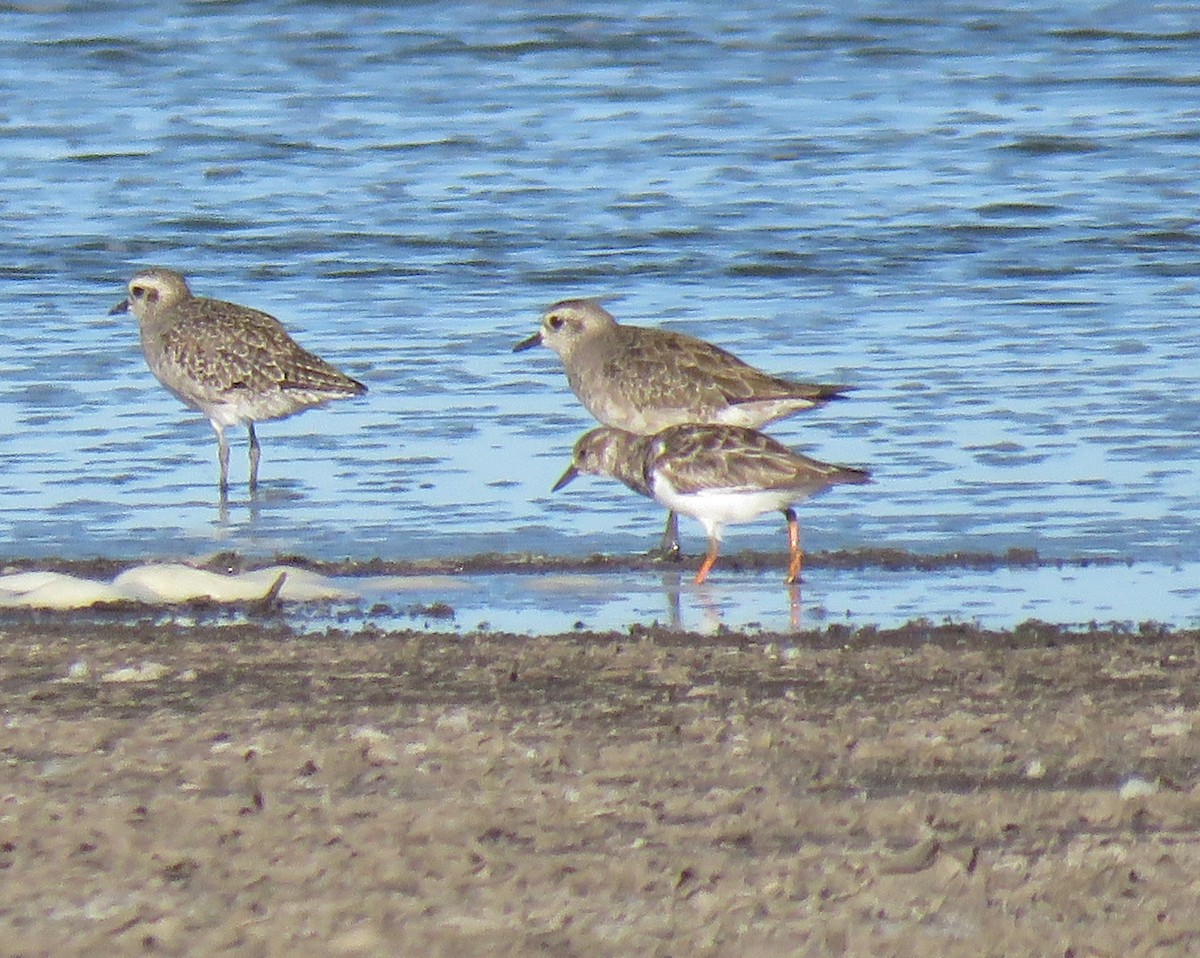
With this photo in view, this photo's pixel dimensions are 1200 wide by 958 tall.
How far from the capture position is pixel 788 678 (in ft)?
23.5

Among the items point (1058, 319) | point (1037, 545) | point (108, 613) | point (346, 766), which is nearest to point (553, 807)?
point (346, 766)

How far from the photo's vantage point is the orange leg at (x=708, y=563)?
910 centimetres

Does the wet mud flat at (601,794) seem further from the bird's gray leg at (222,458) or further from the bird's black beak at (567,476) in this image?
the bird's gray leg at (222,458)

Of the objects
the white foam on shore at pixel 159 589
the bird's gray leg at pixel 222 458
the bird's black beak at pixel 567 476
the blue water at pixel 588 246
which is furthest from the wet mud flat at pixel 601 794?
the bird's gray leg at pixel 222 458

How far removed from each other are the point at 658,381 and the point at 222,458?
191 cm

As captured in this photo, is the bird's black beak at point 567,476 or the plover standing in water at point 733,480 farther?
the bird's black beak at point 567,476

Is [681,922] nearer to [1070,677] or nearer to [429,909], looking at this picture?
[429,909]

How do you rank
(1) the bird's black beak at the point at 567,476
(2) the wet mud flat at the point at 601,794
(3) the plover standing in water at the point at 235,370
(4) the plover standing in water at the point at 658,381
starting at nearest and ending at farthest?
(2) the wet mud flat at the point at 601,794 → (1) the bird's black beak at the point at 567,476 → (4) the plover standing in water at the point at 658,381 → (3) the plover standing in water at the point at 235,370

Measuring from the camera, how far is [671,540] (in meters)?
9.70

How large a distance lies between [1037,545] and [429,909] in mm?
4841

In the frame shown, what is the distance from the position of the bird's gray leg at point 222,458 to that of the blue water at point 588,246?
7 cm

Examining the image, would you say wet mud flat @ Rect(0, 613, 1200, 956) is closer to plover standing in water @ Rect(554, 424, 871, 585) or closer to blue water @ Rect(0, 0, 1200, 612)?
plover standing in water @ Rect(554, 424, 871, 585)

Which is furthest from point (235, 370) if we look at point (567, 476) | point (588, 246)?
point (588, 246)

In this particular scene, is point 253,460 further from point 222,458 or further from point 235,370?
point 235,370
